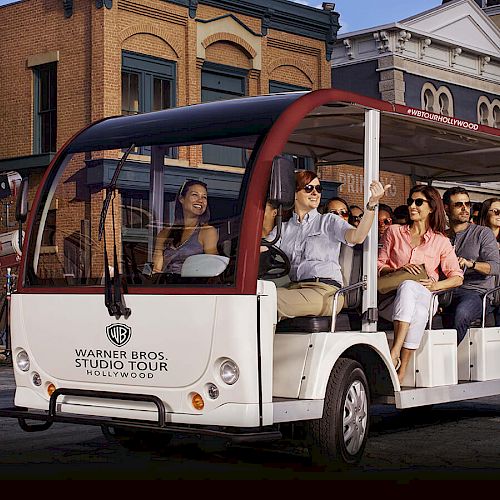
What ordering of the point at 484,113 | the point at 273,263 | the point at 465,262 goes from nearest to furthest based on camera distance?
the point at 273,263, the point at 465,262, the point at 484,113

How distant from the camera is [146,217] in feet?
25.4

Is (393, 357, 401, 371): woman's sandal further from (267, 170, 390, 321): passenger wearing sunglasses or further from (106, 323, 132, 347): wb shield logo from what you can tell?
(106, 323, 132, 347): wb shield logo

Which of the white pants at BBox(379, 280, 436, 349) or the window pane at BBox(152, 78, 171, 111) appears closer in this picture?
the white pants at BBox(379, 280, 436, 349)

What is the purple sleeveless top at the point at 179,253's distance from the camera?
7422 millimetres

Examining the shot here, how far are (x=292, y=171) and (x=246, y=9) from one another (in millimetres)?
20767

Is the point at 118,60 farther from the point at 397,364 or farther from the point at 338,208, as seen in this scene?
the point at 397,364

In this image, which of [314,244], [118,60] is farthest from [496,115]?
[314,244]

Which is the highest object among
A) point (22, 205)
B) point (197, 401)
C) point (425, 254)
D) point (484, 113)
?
point (484, 113)

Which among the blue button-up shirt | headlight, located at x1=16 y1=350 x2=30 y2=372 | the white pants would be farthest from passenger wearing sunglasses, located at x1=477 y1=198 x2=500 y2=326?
headlight, located at x1=16 y1=350 x2=30 y2=372

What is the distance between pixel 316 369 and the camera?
746 cm

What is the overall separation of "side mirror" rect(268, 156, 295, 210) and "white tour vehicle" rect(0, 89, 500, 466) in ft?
0.04

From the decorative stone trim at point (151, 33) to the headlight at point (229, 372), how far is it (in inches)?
723

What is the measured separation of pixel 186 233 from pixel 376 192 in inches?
54.9

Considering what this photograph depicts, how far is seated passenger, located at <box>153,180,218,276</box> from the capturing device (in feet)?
24.3
